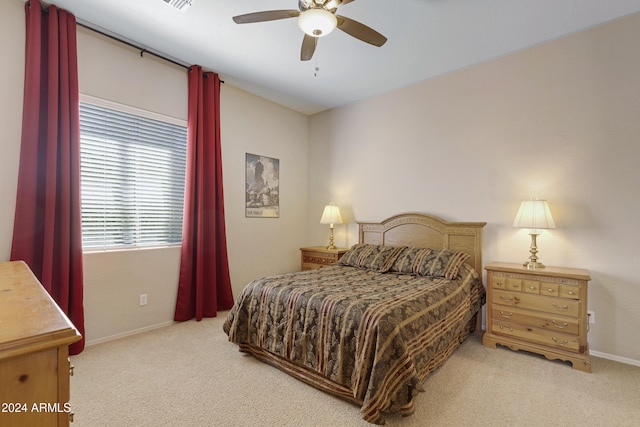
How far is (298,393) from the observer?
6.96ft

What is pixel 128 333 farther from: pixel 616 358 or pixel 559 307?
pixel 616 358

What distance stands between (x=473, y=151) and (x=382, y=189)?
1.24 meters

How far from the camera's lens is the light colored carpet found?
1.83m

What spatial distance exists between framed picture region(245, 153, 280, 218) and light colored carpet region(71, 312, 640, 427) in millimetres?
2083

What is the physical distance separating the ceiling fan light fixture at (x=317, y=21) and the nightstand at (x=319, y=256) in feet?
9.18

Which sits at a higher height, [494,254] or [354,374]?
[494,254]

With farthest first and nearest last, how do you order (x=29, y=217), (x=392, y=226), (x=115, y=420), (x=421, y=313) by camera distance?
(x=392, y=226)
(x=29, y=217)
(x=421, y=313)
(x=115, y=420)

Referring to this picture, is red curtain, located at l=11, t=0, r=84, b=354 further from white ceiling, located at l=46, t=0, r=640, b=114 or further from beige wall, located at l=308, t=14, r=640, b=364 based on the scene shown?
beige wall, located at l=308, t=14, r=640, b=364

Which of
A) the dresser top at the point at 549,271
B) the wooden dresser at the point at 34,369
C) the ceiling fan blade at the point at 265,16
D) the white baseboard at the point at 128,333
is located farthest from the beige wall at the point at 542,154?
the wooden dresser at the point at 34,369

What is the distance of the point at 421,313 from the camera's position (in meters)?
2.17

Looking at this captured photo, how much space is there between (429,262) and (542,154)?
156cm

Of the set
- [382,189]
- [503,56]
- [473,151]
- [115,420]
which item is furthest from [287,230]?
[503,56]

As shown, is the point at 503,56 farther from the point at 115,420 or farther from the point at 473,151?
the point at 115,420

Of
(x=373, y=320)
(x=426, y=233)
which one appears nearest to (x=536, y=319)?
(x=426, y=233)
